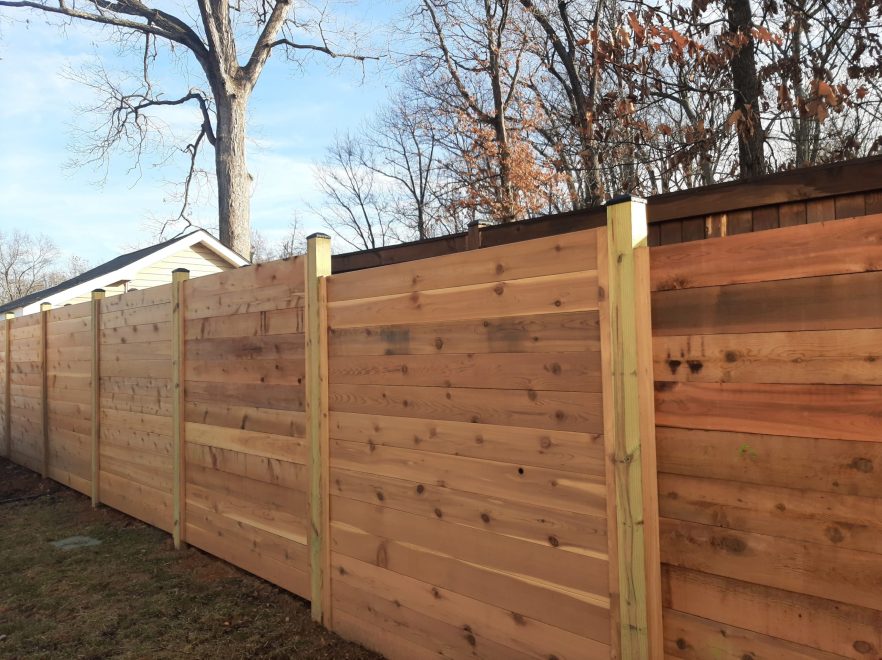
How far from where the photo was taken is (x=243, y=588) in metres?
4.18

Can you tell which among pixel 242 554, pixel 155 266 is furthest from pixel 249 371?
pixel 155 266

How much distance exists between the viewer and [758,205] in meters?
3.32

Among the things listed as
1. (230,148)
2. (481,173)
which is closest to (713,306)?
(230,148)

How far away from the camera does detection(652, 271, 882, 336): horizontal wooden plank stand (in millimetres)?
1710

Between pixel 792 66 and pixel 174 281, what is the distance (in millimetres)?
6142

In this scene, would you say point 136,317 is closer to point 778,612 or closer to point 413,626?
point 413,626

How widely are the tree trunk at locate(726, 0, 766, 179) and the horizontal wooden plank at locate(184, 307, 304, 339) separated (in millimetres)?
A: 4905

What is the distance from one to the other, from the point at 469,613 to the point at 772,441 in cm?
150

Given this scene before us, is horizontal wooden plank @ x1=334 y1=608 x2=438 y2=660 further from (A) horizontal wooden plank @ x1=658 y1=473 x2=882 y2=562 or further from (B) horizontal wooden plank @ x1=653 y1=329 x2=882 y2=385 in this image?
(B) horizontal wooden plank @ x1=653 y1=329 x2=882 y2=385

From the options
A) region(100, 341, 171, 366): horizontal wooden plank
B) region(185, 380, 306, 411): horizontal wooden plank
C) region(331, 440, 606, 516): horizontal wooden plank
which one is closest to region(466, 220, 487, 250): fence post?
region(185, 380, 306, 411): horizontal wooden plank

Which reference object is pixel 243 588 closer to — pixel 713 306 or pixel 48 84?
pixel 713 306

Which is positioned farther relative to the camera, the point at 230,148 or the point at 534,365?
the point at 230,148

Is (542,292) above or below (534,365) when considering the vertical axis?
above

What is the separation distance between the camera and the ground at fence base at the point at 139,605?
3.44 m
